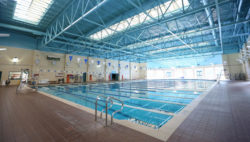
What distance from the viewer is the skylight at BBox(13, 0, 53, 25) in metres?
6.74

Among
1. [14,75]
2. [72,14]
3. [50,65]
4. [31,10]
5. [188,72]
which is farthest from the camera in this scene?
[188,72]

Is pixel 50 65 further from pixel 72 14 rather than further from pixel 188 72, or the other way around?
pixel 188 72

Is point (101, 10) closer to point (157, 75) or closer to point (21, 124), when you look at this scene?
point (21, 124)

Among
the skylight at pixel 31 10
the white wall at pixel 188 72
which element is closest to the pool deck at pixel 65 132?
the skylight at pixel 31 10

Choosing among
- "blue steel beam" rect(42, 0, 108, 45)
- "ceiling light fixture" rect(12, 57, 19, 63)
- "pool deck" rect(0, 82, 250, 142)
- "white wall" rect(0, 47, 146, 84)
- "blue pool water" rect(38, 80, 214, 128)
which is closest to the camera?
"pool deck" rect(0, 82, 250, 142)

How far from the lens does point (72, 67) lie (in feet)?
51.0

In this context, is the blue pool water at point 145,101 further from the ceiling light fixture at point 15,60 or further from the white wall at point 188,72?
the white wall at point 188,72

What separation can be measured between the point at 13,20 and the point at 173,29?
14.4m

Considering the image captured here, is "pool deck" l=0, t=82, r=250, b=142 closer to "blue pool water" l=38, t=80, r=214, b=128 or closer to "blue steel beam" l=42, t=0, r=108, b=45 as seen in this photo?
"blue pool water" l=38, t=80, r=214, b=128

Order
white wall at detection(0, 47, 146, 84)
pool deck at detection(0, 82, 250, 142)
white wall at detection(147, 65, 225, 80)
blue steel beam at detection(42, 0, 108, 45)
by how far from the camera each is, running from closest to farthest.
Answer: pool deck at detection(0, 82, 250, 142) < blue steel beam at detection(42, 0, 108, 45) < white wall at detection(0, 47, 146, 84) < white wall at detection(147, 65, 225, 80)

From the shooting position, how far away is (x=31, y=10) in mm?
7496

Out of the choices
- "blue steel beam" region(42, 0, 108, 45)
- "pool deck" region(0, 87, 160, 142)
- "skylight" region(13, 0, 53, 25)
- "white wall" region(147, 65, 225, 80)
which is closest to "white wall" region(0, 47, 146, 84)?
"blue steel beam" region(42, 0, 108, 45)

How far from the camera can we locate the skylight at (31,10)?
22.1 ft

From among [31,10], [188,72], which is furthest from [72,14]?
[188,72]
